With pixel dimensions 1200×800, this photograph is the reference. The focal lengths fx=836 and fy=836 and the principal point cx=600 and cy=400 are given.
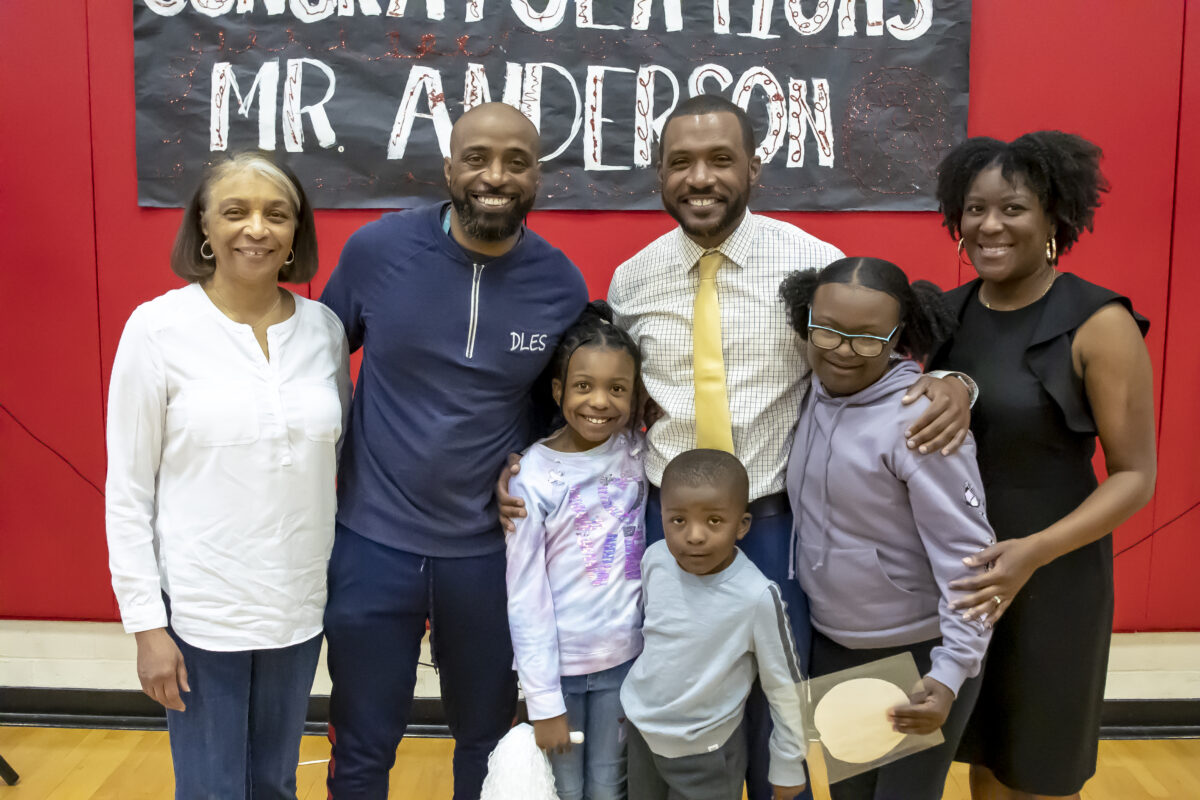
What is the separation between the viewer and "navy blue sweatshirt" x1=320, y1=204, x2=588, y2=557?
1.72 metres

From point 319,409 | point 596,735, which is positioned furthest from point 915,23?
point 596,735

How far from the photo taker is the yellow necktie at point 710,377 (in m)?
1.69

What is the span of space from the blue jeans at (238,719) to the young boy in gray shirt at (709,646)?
0.68m

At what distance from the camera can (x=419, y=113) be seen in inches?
105

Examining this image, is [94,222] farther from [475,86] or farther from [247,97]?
[475,86]

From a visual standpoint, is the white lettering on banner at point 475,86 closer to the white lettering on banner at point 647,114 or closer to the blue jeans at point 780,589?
the white lettering on banner at point 647,114

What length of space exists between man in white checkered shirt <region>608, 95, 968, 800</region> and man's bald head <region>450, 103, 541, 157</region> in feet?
0.96

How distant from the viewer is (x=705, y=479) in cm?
153

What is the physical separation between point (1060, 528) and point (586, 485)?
2.95ft

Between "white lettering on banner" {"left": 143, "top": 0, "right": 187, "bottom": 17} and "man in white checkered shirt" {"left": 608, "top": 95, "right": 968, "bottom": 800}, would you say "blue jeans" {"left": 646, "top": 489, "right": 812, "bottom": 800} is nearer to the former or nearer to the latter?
"man in white checkered shirt" {"left": 608, "top": 95, "right": 968, "bottom": 800}

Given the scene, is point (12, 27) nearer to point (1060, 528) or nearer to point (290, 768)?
point (290, 768)

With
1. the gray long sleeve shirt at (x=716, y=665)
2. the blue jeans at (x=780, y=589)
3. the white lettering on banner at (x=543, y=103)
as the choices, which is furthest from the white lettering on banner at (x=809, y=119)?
the gray long sleeve shirt at (x=716, y=665)

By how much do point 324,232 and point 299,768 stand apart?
1.72 meters

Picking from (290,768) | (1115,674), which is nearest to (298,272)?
(290,768)
